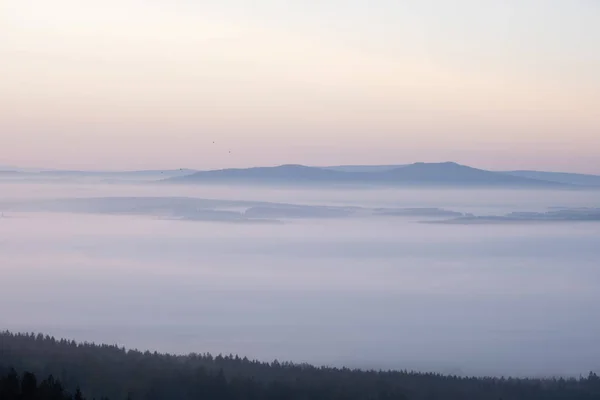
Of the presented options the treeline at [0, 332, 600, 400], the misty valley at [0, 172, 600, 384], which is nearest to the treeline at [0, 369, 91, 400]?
the treeline at [0, 332, 600, 400]

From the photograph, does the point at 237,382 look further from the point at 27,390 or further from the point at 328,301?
the point at 328,301

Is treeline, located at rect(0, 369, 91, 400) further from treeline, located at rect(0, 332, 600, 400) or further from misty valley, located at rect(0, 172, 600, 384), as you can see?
misty valley, located at rect(0, 172, 600, 384)

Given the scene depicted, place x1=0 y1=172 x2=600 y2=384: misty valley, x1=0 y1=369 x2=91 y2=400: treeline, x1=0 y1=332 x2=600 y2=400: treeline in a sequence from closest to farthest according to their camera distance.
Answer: x1=0 y1=369 x2=91 y2=400: treeline → x1=0 y1=332 x2=600 y2=400: treeline → x1=0 y1=172 x2=600 y2=384: misty valley

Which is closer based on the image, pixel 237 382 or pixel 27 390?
pixel 27 390

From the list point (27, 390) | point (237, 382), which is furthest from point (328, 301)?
point (27, 390)

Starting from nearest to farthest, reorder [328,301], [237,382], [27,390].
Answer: [27,390] < [237,382] < [328,301]

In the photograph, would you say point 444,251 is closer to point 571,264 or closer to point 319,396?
point 571,264

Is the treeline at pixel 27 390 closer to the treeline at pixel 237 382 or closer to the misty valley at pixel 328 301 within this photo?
the treeline at pixel 237 382

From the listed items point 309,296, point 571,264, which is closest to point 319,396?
point 309,296

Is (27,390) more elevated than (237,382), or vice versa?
(27,390)

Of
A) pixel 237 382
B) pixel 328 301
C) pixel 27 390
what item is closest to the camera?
pixel 27 390
